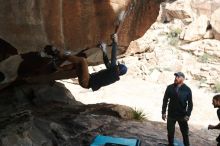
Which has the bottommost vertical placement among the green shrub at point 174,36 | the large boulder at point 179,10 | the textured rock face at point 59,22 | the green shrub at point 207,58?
the green shrub at point 207,58

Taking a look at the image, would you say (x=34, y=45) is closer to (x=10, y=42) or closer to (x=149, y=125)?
(x=10, y=42)

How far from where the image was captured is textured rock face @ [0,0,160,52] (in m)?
7.79

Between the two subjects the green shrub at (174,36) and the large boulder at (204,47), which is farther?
the green shrub at (174,36)

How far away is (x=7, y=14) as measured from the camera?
7.68 meters

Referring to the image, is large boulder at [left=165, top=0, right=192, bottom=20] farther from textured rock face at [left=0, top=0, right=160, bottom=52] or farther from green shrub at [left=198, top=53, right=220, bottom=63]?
textured rock face at [left=0, top=0, right=160, bottom=52]

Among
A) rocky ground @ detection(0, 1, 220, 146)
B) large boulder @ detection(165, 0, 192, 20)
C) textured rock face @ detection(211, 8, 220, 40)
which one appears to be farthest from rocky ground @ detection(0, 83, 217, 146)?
large boulder @ detection(165, 0, 192, 20)

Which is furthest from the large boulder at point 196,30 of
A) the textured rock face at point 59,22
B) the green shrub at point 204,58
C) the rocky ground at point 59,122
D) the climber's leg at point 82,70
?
the climber's leg at point 82,70

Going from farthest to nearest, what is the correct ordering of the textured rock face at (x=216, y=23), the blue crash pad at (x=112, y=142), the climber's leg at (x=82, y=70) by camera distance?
the textured rock face at (x=216, y=23) → the climber's leg at (x=82, y=70) → the blue crash pad at (x=112, y=142)

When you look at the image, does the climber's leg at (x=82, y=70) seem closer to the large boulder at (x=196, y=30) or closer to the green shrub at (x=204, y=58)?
the green shrub at (x=204, y=58)

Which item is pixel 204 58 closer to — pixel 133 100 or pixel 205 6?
pixel 205 6

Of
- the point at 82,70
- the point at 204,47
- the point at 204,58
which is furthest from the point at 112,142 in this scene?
the point at 204,47

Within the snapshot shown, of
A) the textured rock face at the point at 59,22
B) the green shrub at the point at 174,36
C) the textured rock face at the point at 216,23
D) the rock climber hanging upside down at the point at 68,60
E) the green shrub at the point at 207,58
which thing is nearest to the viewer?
the textured rock face at the point at 59,22

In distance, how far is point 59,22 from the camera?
8.37 meters

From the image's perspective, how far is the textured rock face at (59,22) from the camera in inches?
307
